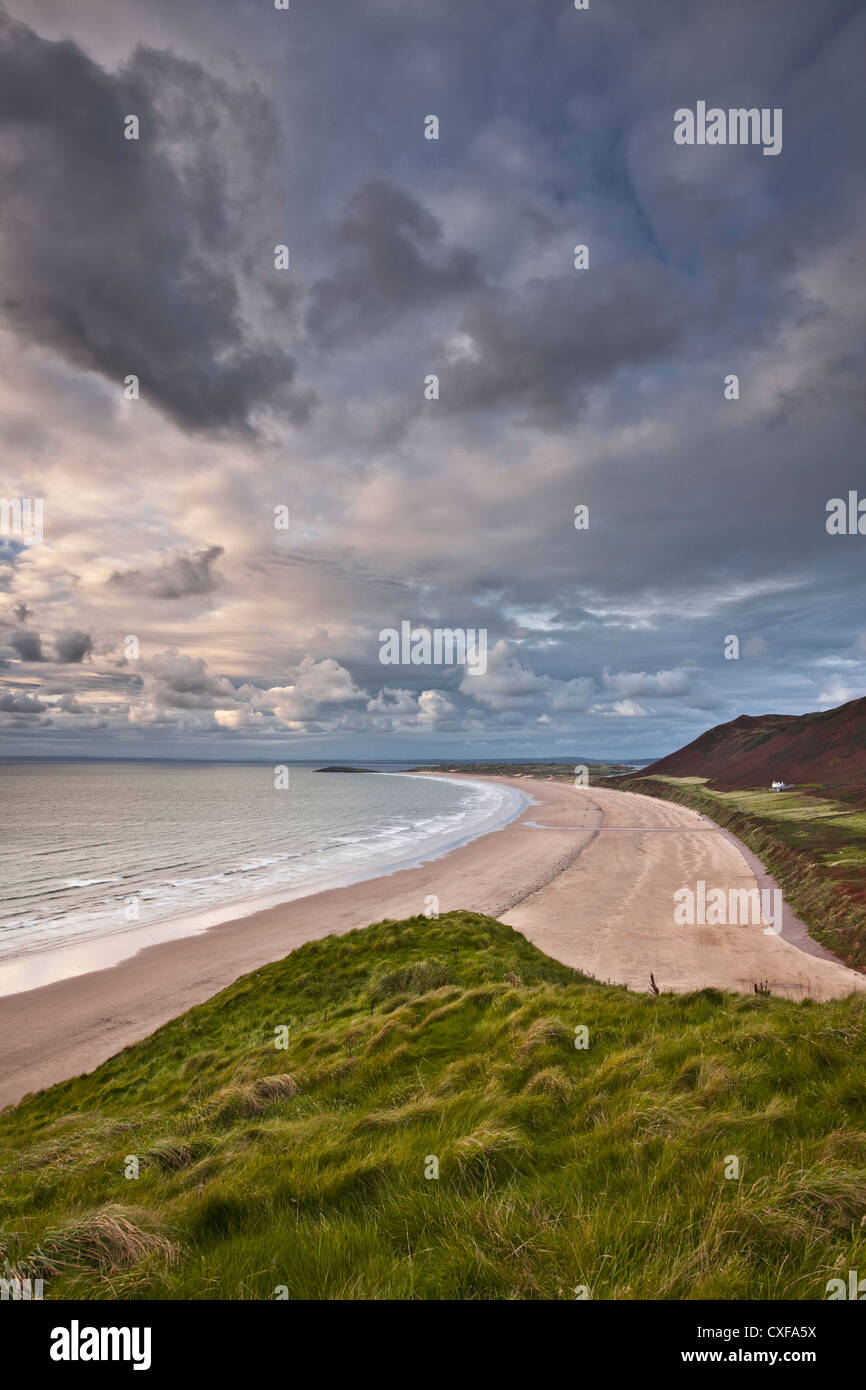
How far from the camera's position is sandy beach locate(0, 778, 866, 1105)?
65.0ft

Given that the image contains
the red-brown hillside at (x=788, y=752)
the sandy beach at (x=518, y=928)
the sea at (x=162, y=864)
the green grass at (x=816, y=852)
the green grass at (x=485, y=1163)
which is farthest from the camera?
the red-brown hillside at (x=788, y=752)

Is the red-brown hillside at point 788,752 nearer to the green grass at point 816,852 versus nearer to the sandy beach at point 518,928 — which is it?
the green grass at point 816,852

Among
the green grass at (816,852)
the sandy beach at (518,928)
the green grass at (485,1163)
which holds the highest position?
the green grass at (485,1163)

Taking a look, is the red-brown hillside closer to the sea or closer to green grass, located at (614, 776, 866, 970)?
green grass, located at (614, 776, 866, 970)

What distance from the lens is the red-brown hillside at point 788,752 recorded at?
9544cm

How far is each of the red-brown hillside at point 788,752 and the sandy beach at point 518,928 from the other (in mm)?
37121

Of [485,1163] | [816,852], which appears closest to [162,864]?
[816,852]

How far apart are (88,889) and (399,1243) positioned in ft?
155

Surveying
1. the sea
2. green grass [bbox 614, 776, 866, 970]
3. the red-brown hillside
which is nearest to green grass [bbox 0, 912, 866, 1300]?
green grass [bbox 614, 776, 866, 970]

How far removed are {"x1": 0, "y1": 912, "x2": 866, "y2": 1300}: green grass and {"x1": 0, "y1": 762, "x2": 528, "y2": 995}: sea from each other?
21739mm

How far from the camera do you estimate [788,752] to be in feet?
375

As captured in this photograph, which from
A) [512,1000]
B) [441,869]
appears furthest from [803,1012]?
[441,869]

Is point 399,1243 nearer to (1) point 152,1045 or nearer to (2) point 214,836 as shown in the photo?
(1) point 152,1045

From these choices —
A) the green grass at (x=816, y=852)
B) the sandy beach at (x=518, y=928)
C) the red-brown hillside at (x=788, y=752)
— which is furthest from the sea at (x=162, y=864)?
the red-brown hillside at (x=788, y=752)
